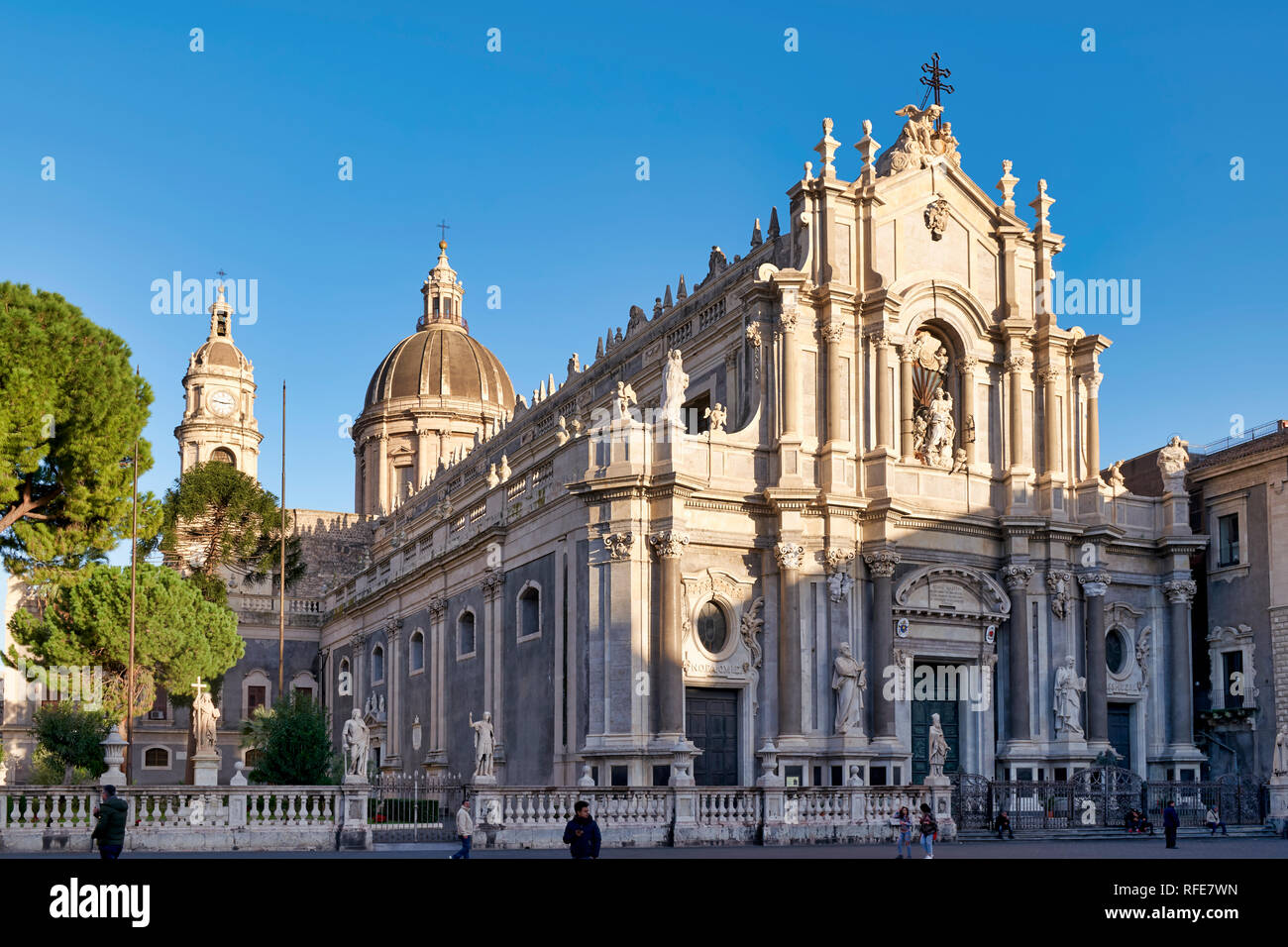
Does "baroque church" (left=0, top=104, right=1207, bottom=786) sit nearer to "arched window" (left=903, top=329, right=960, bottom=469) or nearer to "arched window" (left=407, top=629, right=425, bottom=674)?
"arched window" (left=903, top=329, right=960, bottom=469)

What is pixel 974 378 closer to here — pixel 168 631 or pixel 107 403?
pixel 107 403

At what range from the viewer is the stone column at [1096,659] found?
40.0 m

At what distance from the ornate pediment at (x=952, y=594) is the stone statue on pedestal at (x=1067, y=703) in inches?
85.5

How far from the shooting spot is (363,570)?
192 ft

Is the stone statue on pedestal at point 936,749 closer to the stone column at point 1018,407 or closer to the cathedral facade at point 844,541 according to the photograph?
the cathedral facade at point 844,541

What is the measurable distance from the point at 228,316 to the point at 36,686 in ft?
74.4

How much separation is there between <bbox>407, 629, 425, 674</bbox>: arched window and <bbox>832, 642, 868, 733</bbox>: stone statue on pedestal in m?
17.6

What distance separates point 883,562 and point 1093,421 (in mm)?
8732

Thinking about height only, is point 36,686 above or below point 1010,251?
below

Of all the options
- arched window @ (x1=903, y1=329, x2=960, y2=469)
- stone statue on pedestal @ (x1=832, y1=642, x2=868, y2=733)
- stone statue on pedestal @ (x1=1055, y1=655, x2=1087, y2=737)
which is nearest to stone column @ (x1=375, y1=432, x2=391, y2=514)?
arched window @ (x1=903, y1=329, x2=960, y2=469)

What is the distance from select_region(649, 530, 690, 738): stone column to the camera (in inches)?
1366

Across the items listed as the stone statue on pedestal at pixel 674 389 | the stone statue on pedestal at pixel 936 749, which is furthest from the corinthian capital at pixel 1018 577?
the stone statue on pedestal at pixel 674 389
